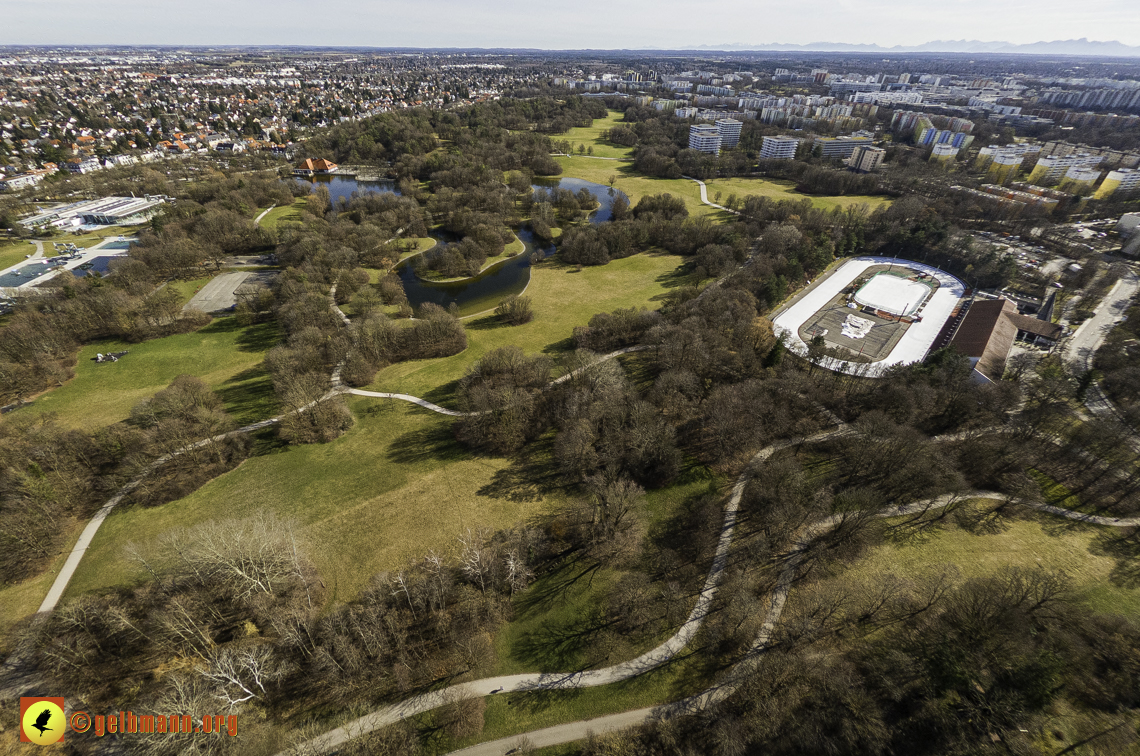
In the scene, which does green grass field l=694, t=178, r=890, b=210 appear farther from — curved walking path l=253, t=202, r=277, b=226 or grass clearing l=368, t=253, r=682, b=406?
curved walking path l=253, t=202, r=277, b=226

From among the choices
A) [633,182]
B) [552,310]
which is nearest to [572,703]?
[552,310]

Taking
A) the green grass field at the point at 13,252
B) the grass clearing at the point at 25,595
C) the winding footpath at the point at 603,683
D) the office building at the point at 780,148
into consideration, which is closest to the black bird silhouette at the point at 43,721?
the grass clearing at the point at 25,595

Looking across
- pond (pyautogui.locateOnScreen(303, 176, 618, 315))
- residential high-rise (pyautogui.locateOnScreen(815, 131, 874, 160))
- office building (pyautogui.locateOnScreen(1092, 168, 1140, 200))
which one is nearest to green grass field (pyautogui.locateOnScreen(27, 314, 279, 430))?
pond (pyautogui.locateOnScreen(303, 176, 618, 315))

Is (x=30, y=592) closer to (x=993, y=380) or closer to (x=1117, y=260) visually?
(x=993, y=380)

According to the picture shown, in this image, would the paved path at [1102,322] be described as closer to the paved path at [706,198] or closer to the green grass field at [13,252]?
the paved path at [706,198]

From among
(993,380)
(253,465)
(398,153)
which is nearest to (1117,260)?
(993,380)

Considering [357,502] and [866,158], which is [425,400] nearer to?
[357,502]
